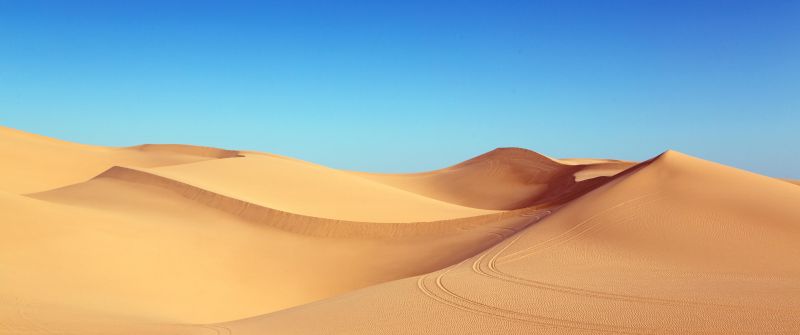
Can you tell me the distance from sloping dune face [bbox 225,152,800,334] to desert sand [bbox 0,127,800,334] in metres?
0.04

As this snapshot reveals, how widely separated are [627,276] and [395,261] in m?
7.50

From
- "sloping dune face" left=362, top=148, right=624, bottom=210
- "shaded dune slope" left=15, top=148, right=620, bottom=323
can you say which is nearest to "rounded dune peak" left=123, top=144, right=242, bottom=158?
"sloping dune face" left=362, top=148, right=624, bottom=210

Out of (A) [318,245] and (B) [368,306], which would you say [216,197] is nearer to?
(A) [318,245]

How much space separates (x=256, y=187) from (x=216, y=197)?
5473mm

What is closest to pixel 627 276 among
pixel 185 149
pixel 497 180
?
pixel 497 180

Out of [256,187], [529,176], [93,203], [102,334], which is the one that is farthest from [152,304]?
[529,176]

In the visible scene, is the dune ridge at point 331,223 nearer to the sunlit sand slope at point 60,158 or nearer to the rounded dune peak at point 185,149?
the sunlit sand slope at point 60,158

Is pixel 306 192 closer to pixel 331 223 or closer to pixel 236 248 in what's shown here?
pixel 331 223

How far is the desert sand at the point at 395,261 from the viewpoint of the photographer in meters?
8.16

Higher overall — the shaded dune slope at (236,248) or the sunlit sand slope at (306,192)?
the sunlit sand slope at (306,192)

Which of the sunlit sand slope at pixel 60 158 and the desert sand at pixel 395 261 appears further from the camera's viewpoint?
the sunlit sand slope at pixel 60 158

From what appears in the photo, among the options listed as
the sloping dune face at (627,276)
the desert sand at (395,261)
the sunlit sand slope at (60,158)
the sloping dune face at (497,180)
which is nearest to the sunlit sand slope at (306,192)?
the desert sand at (395,261)

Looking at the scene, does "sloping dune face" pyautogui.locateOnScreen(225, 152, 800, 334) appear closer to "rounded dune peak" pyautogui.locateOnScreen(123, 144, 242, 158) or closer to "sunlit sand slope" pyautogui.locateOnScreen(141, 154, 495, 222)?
"sunlit sand slope" pyautogui.locateOnScreen(141, 154, 495, 222)

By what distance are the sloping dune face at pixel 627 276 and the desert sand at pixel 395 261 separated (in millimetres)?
43
